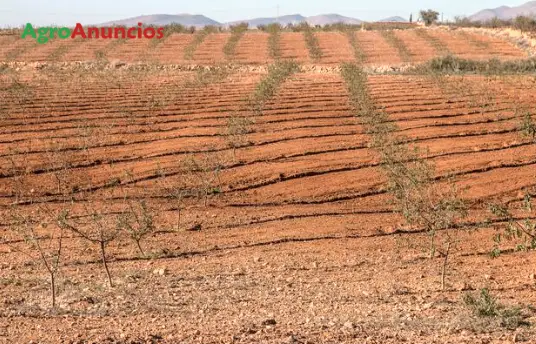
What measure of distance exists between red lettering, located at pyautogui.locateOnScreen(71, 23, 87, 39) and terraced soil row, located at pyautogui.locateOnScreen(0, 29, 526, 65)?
2643 millimetres

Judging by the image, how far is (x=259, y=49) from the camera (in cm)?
4750

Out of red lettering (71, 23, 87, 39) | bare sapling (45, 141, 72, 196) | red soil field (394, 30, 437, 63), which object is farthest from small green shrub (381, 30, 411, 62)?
bare sapling (45, 141, 72, 196)

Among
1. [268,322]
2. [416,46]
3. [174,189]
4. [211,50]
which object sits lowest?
[174,189]

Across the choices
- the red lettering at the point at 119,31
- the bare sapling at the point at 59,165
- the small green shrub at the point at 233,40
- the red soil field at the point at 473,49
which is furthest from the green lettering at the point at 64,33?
the bare sapling at the point at 59,165

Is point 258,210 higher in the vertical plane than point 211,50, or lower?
lower

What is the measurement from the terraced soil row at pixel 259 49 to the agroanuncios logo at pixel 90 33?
1914 millimetres

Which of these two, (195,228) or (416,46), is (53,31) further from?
(195,228)

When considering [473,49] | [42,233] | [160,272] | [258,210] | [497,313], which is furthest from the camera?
[473,49]

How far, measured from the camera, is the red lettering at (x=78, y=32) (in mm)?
53509

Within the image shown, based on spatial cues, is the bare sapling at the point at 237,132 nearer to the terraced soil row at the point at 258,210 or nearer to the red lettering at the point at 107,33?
the terraced soil row at the point at 258,210

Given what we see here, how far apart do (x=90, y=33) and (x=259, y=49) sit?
14.9m

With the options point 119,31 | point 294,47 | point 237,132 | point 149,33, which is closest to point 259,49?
point 294,47

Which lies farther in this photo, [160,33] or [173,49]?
[160,33]

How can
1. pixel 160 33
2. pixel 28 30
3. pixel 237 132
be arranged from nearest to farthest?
pixel 237 132, pixel 160 33, pixel 28 30
